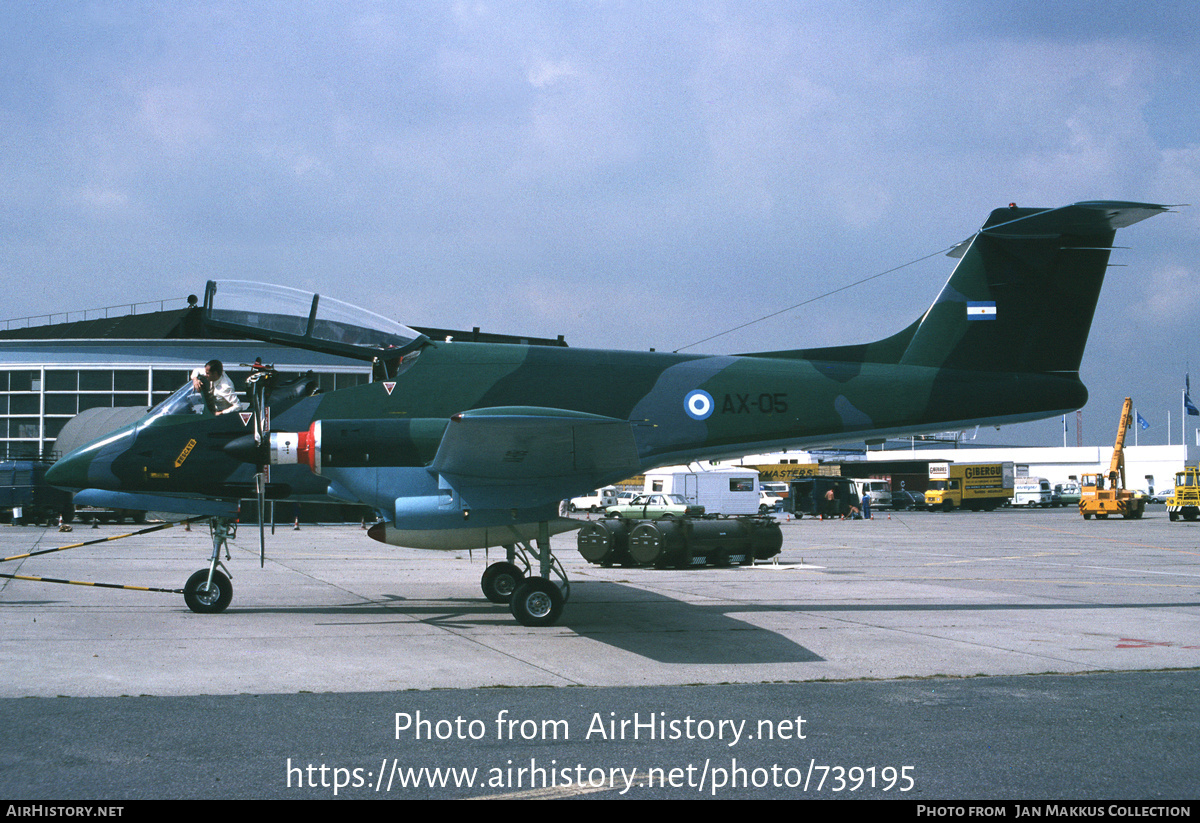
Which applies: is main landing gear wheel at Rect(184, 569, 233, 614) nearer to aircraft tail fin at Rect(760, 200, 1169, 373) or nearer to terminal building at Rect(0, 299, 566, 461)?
aircraft tail fin at Rect(760, 200, 1169, 373)

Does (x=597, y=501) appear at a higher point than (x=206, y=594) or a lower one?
lower

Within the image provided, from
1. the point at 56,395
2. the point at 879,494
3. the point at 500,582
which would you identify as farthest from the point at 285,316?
the point at 879,494

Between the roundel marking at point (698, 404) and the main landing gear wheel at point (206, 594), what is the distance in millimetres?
6897

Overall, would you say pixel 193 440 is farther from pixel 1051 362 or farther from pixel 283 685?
pixel 1051 362

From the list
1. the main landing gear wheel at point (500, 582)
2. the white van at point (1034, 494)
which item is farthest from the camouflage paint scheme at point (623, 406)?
the white van at point (1034, 494)

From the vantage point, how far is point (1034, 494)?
241 feet

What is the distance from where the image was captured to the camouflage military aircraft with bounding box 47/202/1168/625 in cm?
1102

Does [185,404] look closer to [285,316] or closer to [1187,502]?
[285,316]

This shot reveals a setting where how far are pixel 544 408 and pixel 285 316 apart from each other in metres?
3.81

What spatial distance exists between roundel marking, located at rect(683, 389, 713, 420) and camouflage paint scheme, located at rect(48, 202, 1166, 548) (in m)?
0.02

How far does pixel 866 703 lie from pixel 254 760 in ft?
15.8

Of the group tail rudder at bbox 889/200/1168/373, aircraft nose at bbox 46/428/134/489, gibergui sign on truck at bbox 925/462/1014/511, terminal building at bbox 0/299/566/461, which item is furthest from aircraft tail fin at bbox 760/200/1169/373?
gibergui sign on truck at bbox 925/462/1014/511

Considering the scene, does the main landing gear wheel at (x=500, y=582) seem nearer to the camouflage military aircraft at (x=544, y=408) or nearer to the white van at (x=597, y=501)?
the camouflage military aircraft at (x=544, y=408)

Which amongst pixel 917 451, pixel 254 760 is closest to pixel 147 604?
pixel 254 760
